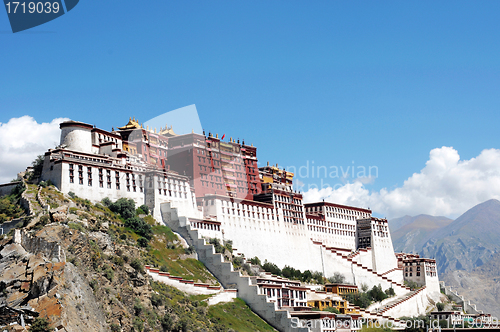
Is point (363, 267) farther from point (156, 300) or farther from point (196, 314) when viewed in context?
point (156, 300)

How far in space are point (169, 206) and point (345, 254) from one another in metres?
49.8

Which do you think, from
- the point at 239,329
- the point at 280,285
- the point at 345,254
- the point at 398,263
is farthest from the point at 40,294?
the point at 398,263

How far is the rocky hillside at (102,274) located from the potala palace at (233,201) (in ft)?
15.6

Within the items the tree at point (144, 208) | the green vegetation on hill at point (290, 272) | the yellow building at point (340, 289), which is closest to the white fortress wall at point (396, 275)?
the yellow building at point (340, 289)

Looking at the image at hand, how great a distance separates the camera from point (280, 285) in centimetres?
9569

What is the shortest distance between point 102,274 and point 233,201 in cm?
5157

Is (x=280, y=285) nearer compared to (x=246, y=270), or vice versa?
(x=280, y=285)

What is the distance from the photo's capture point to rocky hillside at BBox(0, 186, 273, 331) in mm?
57219

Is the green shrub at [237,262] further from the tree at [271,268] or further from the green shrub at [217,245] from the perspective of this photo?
the tree at [271,268]

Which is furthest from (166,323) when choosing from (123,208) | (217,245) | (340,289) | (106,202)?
(340,289)

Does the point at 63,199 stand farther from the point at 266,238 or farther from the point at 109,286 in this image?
the point at 266,238

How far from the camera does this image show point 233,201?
380 ft

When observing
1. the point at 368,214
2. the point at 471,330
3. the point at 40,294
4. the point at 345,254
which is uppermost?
the point at 368,214

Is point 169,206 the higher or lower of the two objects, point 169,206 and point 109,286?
the higher
